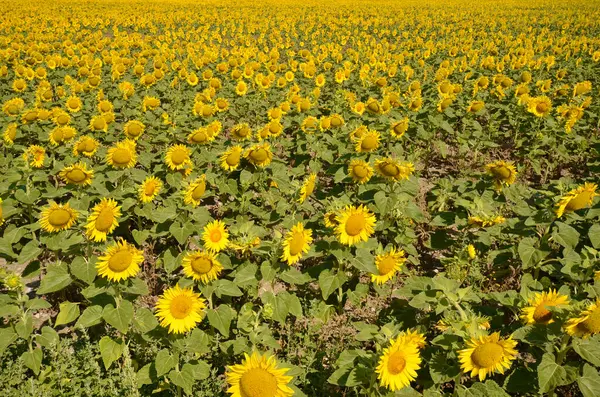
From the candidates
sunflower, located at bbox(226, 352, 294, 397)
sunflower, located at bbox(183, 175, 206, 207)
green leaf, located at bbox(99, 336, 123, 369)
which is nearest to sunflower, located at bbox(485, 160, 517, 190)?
sunflower, located at bbox(183, 175, 206, 207)

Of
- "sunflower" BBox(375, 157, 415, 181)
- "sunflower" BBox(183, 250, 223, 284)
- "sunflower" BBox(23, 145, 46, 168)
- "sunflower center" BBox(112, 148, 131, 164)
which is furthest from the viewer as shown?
"sunflower" BBox(23, 145, 46, 168)

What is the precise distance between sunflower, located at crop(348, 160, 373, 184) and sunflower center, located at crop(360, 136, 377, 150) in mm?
651

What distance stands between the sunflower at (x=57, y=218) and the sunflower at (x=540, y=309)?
3.77 metres

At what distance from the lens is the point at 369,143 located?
5.13 m

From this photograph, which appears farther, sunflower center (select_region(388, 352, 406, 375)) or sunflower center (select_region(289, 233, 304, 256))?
sunflower center (select_region(289, 233, 304, 256))

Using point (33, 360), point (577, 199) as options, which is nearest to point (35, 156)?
point (33, 360)

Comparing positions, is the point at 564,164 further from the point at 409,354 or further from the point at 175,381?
the point at 175,381

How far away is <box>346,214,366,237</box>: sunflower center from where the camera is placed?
11.6 ft

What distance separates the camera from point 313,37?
20.5 metres

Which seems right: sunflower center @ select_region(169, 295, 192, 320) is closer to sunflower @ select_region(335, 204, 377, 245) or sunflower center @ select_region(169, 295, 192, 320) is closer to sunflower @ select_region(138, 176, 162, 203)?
sunflower @ select_region(335, 204, 377, 245)

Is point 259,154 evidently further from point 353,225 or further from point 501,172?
point 501,172

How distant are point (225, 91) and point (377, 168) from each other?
6.94m

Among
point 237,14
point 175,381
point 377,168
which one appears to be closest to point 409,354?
point 175,381

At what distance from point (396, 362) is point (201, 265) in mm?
1692
